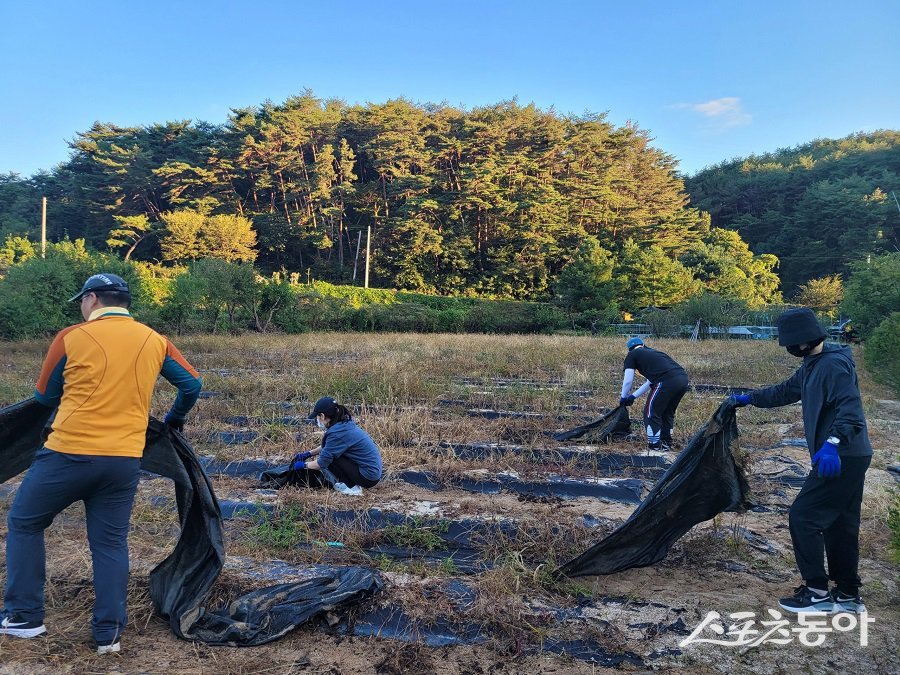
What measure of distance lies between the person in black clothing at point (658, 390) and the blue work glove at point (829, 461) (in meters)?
3.39

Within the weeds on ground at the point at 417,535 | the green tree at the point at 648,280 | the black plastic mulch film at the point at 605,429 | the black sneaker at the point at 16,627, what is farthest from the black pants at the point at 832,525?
the green tree at the point at 648,280

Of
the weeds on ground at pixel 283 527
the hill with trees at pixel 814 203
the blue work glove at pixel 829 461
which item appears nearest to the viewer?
the blue work glove at pixel 829 461

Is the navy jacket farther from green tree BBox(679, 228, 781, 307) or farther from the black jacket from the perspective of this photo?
green tree BBox(679, 228, 781, 307)

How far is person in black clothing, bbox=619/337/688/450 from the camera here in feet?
21.1

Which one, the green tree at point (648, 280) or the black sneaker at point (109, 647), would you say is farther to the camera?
the green tree at point (648, 280)

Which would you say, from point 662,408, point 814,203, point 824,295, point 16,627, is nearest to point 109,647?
point 16,627

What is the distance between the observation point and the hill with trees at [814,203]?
145 ft

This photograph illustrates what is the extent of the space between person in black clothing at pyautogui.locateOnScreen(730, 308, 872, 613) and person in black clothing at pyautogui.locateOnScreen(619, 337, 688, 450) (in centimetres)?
320

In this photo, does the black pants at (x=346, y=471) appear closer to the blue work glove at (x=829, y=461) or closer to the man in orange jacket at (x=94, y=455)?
the man in orange jacket at (x=94, y=455)

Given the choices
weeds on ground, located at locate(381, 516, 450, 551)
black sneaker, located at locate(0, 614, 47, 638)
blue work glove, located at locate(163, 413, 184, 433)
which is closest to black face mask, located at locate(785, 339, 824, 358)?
weeds on ground, located at locate(381, 516, 450, 551)

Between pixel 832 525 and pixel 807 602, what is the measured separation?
1.43 feet

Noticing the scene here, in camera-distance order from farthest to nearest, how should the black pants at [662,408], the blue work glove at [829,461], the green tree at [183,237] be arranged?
the green tree at [183,237]
the black pants at [662,408]
the blue work glove at [829,461]

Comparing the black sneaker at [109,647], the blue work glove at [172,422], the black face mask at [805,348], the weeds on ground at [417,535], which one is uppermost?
the black face mask at [805,348]

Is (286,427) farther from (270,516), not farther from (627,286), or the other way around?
(627,286)
